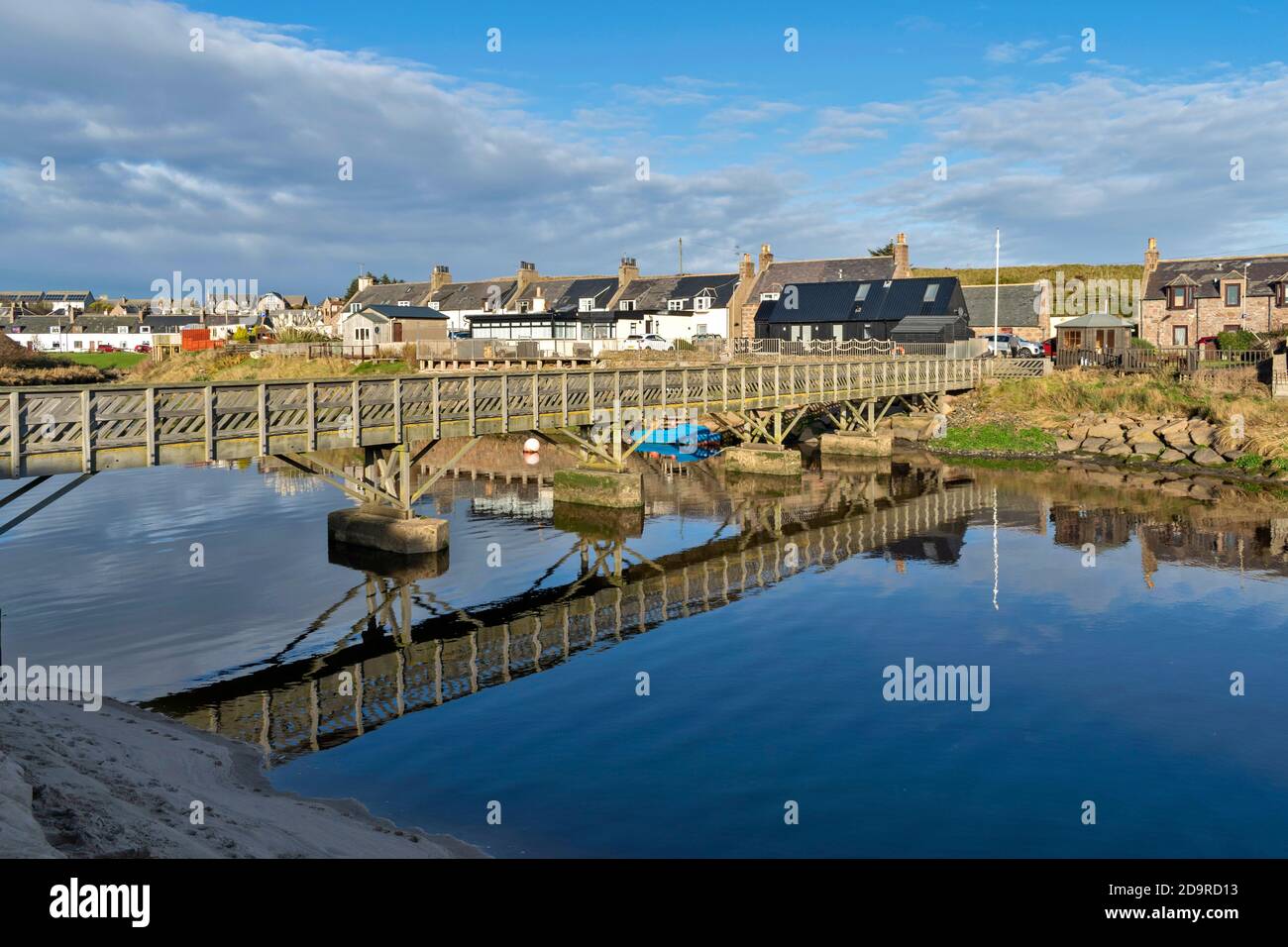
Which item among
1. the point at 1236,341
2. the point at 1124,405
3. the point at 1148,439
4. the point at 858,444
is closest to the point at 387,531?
the point at 858,444

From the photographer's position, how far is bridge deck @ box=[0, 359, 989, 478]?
21.4 metres

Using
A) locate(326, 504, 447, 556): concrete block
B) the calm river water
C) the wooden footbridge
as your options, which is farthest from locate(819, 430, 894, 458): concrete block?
locate(326, 504, 447, 556): concrete block

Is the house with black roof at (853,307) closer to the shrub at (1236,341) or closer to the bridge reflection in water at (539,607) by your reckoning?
the shrub at (1236,341)

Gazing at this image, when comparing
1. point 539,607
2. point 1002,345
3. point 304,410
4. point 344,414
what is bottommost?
point 539,607

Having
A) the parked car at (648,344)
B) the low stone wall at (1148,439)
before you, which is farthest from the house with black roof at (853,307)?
the low stone wall at (1148,439)

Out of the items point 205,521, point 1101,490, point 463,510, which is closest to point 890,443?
point 1101,490

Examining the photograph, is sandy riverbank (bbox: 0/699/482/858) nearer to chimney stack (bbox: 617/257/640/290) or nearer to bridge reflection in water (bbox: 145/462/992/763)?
bridge reflection in water (bbox: 145/462/992/763)

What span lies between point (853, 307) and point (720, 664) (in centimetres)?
6648

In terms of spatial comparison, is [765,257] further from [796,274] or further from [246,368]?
[246,368]

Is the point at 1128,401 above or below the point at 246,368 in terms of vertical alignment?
below

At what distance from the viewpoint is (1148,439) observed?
48.8 meters

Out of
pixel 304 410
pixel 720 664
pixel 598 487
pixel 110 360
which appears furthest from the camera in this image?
pixel 110 360
